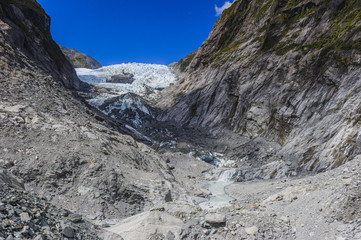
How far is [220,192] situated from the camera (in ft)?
70.0

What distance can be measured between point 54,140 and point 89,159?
2.52m

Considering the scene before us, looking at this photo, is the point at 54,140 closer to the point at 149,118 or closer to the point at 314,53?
the point at 314,53

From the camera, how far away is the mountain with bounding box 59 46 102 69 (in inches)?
5390

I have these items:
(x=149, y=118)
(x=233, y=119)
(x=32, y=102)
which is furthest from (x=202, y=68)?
(x=32, y=102)

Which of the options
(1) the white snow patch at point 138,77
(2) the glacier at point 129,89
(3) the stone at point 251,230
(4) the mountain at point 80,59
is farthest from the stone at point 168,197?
(4) the mountain at point 80,59

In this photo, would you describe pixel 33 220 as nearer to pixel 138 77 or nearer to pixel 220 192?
pixel 220 192

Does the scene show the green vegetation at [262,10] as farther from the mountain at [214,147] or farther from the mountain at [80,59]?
the mountain at [80,59]

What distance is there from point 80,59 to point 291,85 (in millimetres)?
136453

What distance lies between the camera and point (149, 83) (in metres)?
97.4

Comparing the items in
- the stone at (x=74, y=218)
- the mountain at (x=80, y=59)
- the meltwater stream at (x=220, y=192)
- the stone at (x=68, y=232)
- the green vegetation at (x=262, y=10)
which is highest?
the mountain at (x=80, y=59)

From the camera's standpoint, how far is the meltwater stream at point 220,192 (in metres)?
16.7

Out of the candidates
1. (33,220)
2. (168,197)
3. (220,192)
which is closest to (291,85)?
(220,192)

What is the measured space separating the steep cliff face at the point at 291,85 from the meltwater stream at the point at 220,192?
5.50 metres

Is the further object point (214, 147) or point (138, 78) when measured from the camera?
point (138, 78)
